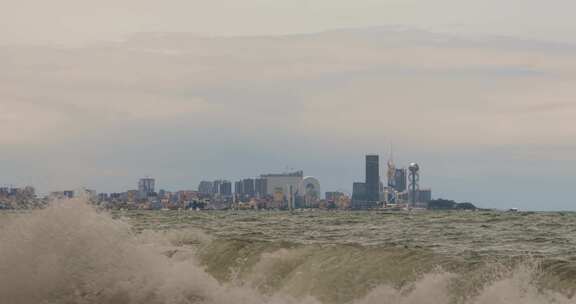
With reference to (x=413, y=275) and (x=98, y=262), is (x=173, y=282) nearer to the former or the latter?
(x=98, y=262)

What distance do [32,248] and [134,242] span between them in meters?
2.49

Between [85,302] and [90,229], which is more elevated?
[90,229]

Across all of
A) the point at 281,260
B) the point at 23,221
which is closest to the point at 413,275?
the point at 281,260

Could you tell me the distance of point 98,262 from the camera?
20781 millimetres

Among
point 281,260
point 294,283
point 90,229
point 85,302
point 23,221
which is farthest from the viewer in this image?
point 281,260

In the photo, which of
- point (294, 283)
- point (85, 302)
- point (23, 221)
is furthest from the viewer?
point (294, 283)

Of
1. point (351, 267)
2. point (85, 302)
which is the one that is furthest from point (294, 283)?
point (85, 302)

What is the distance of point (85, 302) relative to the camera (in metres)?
19.0

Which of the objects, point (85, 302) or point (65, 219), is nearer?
point (85, 302)

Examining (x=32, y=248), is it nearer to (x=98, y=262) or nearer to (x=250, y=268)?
(x=98, y=262)

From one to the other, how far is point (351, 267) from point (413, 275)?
2.55 meters

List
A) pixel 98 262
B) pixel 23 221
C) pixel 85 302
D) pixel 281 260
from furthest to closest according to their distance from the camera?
1. pixel 281 260
2. pixel 23 221
3. pixel 98 262
4. pixel 85 302

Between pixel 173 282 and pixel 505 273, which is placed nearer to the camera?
pixel 173 282

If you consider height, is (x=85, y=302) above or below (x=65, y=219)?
below
